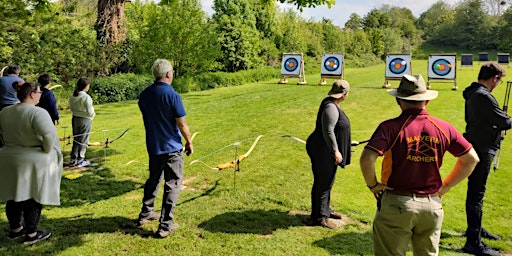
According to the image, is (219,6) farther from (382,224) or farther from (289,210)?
(382,224)

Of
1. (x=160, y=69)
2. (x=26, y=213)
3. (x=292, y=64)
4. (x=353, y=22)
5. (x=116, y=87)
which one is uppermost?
(x=353, y=22)

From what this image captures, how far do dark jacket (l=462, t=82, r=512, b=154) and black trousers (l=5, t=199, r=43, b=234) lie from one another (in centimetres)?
461

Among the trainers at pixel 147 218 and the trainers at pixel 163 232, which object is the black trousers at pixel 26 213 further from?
the trainers at pixel 163 232

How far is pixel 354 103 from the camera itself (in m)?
13.3

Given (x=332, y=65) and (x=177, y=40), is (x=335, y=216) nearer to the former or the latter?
(x=332, y=65)

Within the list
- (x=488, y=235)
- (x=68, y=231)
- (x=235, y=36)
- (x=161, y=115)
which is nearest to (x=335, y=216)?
(x=488, y=235)

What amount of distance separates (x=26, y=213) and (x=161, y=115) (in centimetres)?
169

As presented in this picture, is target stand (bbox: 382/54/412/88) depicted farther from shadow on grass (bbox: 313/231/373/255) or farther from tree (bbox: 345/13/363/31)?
tree (bbox: 345/13/363/31)

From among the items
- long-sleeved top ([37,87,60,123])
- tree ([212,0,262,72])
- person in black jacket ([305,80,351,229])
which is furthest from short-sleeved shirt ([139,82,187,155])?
tree ([212,0,262,72])

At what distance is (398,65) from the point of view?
1747 centimetres

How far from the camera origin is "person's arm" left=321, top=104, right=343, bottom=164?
158 inches

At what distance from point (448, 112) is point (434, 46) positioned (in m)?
70.6

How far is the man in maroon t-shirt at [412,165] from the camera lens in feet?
8.19

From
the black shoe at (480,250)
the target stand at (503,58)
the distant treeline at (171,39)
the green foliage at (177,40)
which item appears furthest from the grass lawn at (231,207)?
the target stand at (503,58)
